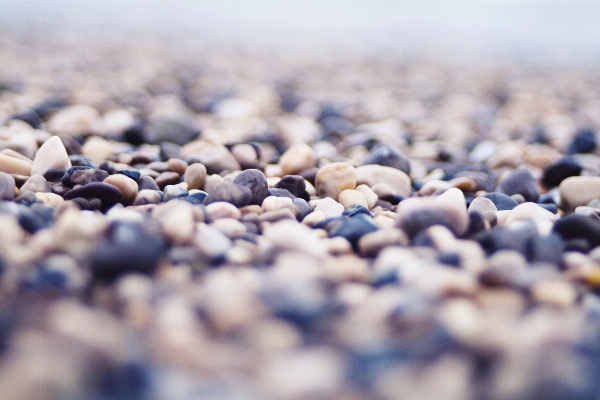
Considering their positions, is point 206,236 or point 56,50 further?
point 56,50

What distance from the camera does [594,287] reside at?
0.74m

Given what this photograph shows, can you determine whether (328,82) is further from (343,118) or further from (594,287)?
(594,287)

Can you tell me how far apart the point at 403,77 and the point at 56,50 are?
314 cm

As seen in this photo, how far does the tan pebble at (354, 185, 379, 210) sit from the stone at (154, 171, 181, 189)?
1.80ft

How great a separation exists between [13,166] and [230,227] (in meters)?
0.72

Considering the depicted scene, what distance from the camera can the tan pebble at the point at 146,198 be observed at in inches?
43.8

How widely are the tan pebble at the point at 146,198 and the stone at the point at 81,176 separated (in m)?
0.13

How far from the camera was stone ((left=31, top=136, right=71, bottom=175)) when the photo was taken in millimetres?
1257

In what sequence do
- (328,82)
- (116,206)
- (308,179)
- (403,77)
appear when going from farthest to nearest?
(403,77), (328,82), (308,179), (116,206)

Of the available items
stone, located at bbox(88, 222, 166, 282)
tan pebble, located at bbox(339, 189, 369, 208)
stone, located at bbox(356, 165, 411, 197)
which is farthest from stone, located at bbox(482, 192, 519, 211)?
stone, located at bbox(88, 222, 166, 282)

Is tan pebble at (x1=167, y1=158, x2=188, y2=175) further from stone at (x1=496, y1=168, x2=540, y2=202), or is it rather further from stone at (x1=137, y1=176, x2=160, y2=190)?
stone at (x1=496, y1=168, x2=540, y2=202)

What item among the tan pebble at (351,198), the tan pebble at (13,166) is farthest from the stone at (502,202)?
the tan pebble at (13,166)

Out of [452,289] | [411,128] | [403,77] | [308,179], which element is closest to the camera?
[452,289]

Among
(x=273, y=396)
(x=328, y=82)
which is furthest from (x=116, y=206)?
(x=328, y=82)
